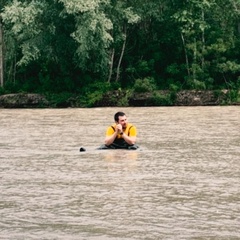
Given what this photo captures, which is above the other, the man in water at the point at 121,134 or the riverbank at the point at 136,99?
the man in water at the point at 121,134

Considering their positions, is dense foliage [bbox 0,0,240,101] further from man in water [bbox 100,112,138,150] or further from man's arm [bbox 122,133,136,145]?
man's arm [bbox 122,133,136,145]

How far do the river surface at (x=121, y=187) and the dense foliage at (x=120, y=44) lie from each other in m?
20.9

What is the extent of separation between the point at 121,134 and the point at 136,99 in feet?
93.7

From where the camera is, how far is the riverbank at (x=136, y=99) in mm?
47906

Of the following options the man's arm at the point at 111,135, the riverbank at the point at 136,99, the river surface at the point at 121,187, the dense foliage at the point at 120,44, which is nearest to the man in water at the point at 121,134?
the man's arm at the point at 111,135

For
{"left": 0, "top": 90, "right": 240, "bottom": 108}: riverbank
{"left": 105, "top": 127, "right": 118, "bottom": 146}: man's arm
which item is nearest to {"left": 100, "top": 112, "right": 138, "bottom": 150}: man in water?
{"left": 105, "top": 127, "right": 118, "bottom": 146}: man's arm

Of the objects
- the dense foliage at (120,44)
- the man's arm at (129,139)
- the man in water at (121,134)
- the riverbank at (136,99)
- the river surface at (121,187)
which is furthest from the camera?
the riverbank at (136,99)

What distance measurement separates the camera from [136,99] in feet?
160

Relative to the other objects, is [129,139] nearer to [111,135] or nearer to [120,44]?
[111,135]

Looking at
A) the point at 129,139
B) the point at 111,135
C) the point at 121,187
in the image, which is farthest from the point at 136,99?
the point at 121,187

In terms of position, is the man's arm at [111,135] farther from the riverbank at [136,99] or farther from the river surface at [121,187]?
the riverbank at [136,99]

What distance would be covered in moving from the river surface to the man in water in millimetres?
288

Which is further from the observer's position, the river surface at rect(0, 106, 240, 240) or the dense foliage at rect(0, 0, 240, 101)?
the dense foliage at rect(0, 0, 240, 101)

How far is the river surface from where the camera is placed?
33.3 feet
